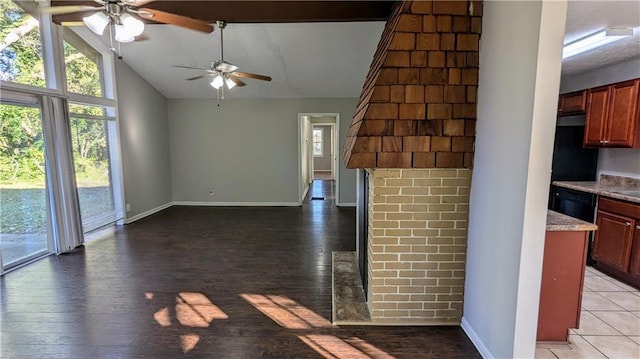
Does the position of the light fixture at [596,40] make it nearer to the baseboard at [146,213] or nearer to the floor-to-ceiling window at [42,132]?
the floor-to-ceiling window at [42,132]

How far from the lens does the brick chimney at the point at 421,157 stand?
2160 mm

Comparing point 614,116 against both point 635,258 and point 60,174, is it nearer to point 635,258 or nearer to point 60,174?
point 635,258

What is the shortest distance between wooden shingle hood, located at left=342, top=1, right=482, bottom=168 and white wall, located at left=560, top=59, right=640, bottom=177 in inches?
97.1

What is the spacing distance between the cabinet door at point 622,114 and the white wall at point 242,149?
4.23 metres

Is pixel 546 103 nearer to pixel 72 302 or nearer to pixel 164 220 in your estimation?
pixel 72 302

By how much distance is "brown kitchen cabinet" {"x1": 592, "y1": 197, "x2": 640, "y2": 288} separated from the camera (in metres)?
2.88

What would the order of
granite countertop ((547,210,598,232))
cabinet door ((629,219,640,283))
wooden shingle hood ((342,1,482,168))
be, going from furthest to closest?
cabinet door ((629,219,640,283)), wooden shingle hood ((342,1,482,168)), granite countertop ((547,210,598,232))

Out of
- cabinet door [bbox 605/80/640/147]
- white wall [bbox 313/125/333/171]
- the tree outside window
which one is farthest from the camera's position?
white wall [bbox 313/125/333/171]

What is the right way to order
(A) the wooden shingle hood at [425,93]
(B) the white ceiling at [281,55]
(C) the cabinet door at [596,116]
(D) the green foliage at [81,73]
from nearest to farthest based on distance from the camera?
1. (A) the wooden shingle hood at [425,93]
2. (C) the cabinet door at [596,116]
3. (B) the white ceiling at [281,55]
4. (D) the green foliage at [81,73]

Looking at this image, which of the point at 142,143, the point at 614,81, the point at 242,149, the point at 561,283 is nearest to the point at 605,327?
the point at 561,283

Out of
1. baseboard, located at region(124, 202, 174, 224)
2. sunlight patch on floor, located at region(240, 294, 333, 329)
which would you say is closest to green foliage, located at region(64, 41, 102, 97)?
baseboard, located at region(124, 202, 174, 224)

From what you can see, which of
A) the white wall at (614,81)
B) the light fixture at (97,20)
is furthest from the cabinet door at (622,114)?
the light fixture at (97,20)

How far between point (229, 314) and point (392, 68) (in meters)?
2.36

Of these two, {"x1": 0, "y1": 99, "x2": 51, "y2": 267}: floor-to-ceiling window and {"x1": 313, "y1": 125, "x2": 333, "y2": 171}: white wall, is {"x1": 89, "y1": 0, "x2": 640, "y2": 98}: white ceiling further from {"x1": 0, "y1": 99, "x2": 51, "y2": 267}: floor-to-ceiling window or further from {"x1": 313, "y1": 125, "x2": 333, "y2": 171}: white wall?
{"x1": 313, "y1": 125, "x2": 333, "y2": 171}: white wall
